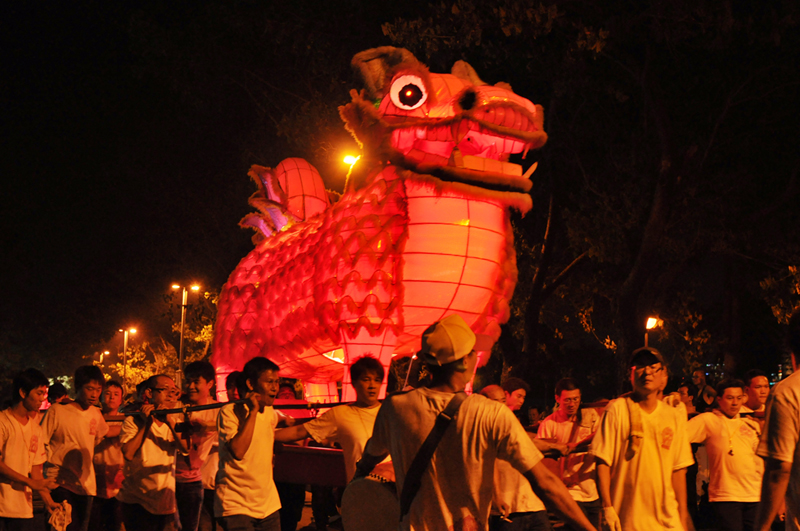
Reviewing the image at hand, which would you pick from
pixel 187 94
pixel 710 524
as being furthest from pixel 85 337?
pixel 710 524

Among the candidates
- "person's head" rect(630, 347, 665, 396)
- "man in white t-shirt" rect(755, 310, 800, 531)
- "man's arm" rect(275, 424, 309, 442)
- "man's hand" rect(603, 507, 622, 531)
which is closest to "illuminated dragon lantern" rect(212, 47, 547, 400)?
"man's arm" rect(275, 424, 309, 442)

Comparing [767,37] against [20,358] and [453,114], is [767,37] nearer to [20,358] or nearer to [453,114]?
[453,114]

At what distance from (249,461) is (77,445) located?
2.10 meters

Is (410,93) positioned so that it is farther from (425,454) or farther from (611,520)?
(425,454)

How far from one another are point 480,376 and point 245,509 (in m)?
17.6

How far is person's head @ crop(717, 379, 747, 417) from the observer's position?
5571 millimetres

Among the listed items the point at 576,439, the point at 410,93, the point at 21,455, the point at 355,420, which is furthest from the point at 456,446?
the point at 410,93

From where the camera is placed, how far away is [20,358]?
101ft

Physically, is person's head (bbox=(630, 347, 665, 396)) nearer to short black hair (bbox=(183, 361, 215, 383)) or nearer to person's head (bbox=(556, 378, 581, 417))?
person's head (bbox=(556, 378, 581, 417))

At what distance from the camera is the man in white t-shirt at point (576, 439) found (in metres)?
5.09

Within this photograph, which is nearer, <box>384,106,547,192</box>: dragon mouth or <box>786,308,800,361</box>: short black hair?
<box>786,308,800,361</box>: short black hair

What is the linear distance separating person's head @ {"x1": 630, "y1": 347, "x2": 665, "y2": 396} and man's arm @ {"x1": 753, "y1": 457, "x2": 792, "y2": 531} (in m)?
1.34

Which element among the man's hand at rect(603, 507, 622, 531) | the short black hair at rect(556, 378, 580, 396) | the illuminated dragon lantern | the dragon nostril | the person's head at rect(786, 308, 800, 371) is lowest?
the man's hand at rect(603, 507, 622, 531)

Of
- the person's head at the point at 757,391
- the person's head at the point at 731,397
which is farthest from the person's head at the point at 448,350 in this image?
the person's head at the point at 757,391
